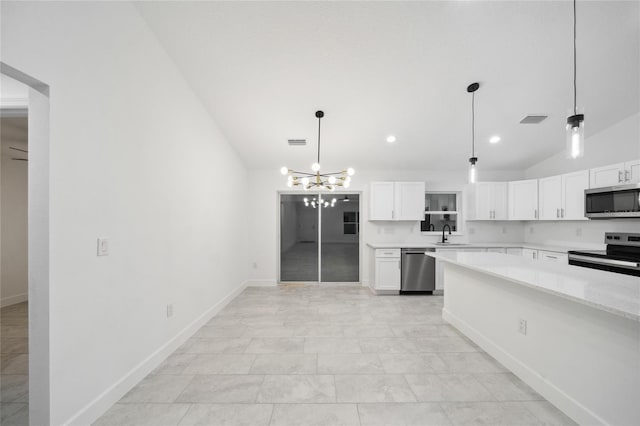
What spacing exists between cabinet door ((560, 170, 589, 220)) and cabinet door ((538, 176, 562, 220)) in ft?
0.26

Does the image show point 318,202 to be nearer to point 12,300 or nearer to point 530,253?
point 530,253

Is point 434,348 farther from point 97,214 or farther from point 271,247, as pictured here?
point 271,247

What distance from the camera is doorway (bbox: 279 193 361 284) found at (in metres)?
5.71

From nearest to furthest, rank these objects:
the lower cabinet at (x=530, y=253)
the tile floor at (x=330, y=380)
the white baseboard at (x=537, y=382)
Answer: the white baseboard at (x=537, y=382) → the tile floor at (x=330, y=380) → the lower cabinet at (x=530, y=253)

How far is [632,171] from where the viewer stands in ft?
10.8

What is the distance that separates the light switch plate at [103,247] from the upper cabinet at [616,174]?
576cm

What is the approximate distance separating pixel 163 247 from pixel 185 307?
0.85 meters

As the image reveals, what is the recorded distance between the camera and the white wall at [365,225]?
5492 millimetres

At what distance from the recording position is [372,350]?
2701 millimetres

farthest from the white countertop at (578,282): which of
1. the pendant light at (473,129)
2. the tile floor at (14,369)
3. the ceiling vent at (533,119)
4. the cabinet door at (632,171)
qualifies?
the tile floor at (14,369)

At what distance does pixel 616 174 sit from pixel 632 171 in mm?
167

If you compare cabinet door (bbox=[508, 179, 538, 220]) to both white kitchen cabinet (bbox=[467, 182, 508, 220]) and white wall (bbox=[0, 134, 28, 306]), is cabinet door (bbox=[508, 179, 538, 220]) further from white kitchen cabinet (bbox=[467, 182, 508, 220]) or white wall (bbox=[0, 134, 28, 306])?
white wall (bbox=[0, 134, 28, 306])

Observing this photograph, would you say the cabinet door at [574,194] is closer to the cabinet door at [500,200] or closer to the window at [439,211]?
the cabinet door at [500,200]

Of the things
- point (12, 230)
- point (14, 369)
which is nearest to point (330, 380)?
point (14, 369)
